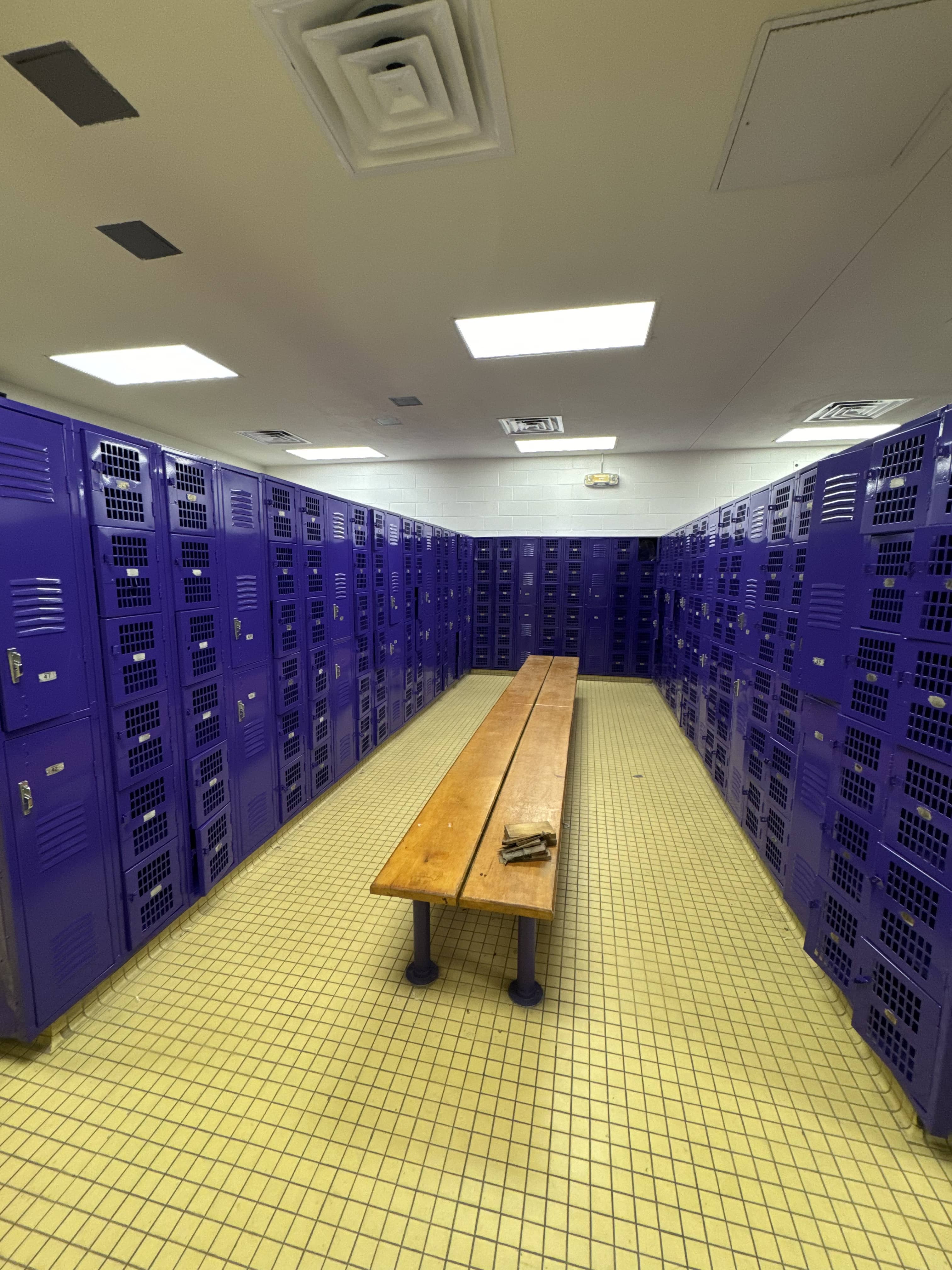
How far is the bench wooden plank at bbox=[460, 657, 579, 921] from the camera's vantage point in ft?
5.82

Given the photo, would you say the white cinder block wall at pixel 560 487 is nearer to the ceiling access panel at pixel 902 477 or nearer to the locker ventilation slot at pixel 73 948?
the ceiling access panel at pixel 902 477

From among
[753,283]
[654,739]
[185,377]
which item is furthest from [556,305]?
[654,739]

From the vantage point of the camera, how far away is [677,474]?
25.2ft

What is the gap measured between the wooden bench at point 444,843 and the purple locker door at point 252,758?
1.01 metres

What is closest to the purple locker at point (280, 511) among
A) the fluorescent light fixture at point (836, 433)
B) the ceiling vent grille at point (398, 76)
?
the ceiling vent grille at point (398, 76)

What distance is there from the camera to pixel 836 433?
6.53 meters

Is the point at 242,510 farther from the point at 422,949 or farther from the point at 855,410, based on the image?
the point at 855,410

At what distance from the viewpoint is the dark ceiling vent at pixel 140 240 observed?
7.98 ft

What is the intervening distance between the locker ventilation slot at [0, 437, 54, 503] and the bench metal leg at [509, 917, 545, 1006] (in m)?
2.34

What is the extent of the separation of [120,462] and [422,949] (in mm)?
2367

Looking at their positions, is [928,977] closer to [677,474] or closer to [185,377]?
[185,377]

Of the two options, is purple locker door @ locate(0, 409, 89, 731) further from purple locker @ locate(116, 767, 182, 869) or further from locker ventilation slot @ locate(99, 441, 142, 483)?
purple locker @ locate(116, 767, 182, 869)

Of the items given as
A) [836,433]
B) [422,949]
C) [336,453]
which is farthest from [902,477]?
[336,453]

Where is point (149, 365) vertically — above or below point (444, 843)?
above
